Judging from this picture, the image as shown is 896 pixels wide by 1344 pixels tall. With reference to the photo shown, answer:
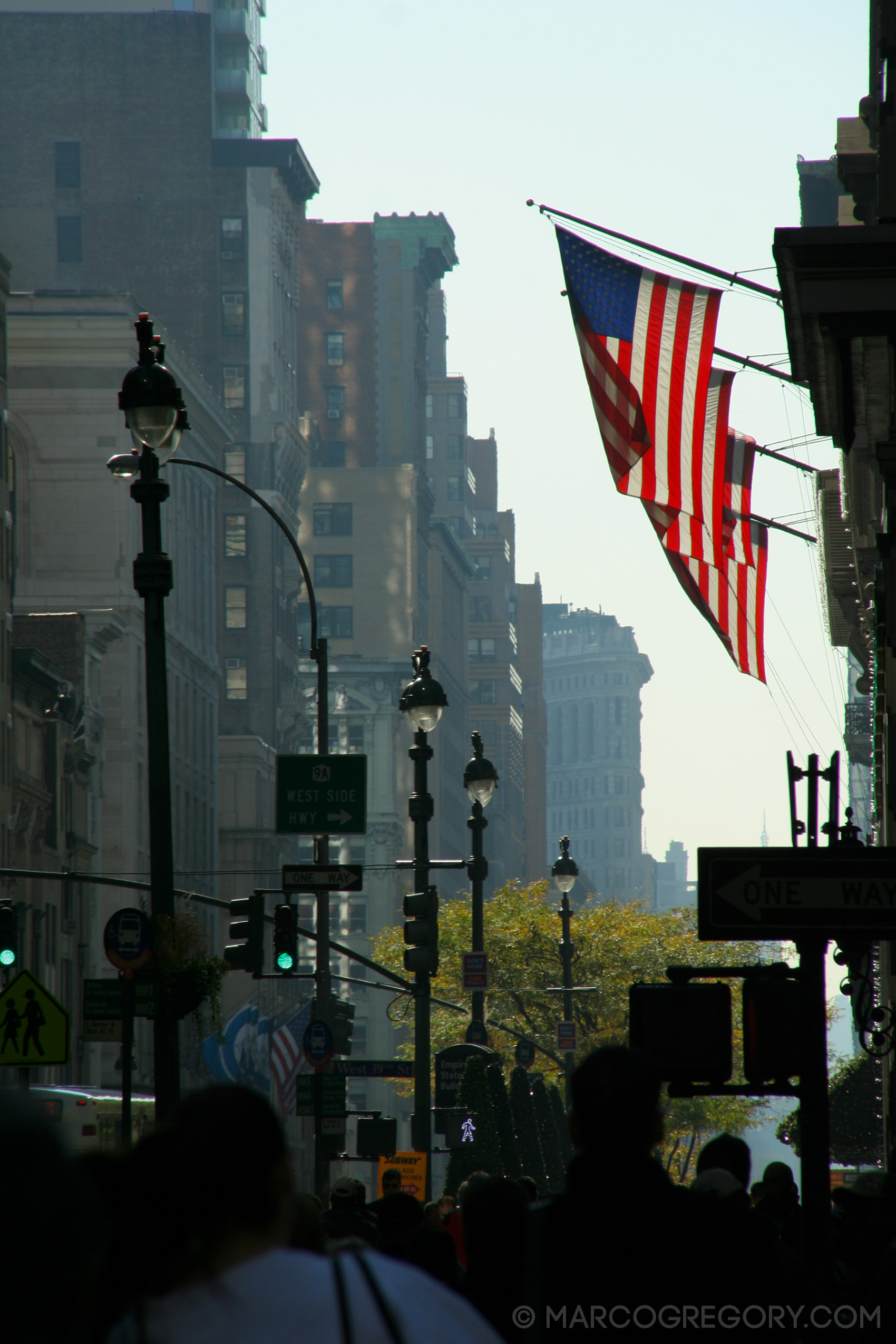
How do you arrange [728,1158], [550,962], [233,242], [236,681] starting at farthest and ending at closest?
[233,242] < [236,681] < [550,962] < [728,1158]

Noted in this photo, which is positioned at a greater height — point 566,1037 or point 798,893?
point 798,893

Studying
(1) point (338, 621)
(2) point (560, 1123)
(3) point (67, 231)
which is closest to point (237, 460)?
(3) point (67, 231)

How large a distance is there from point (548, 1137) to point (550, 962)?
1066 inches

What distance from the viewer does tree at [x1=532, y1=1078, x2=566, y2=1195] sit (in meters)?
46.8

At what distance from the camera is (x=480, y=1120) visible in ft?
117

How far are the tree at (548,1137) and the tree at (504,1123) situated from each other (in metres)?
8.56

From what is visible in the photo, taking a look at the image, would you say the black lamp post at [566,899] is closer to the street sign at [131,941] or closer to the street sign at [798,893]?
the street sign at [131,941]

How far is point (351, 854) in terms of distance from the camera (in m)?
136

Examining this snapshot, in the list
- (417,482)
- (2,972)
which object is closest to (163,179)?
(417,482)

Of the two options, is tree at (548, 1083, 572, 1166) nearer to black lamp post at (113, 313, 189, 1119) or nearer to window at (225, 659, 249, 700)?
black lamp post at (113, 313, 189, 1119)

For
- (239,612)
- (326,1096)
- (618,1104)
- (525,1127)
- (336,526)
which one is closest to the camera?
(618,1104)

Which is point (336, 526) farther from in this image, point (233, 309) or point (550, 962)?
point (550, 962)

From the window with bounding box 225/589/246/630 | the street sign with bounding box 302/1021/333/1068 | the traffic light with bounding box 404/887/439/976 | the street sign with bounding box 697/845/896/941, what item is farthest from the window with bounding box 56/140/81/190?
the street sign with bounding box 697/845/896/941

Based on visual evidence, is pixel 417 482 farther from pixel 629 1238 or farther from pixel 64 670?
pixel 629 1238
